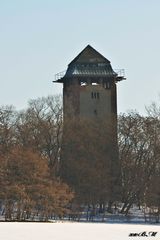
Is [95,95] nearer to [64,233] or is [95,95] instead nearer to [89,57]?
[89,57]

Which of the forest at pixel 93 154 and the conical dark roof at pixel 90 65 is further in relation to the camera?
the conical dark roof at pixel 90 65

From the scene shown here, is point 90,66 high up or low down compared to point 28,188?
up

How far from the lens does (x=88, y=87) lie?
317 feet

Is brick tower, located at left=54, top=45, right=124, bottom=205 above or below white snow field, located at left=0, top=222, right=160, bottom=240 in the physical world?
above

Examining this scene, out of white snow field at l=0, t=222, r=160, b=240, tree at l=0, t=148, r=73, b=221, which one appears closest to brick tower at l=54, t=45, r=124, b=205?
tree at l=0, t=148, r=73, b=221

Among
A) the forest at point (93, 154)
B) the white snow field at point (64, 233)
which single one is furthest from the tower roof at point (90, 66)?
the white snow field at point (64, 233)

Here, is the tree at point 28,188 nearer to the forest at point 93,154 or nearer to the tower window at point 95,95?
the forest at point 93,154

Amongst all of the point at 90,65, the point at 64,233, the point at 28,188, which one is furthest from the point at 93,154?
the point at 64,233

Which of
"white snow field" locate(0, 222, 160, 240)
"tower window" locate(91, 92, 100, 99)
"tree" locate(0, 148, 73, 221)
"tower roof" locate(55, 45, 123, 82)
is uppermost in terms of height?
"tower roof" locate(55, 45, 123, 82)

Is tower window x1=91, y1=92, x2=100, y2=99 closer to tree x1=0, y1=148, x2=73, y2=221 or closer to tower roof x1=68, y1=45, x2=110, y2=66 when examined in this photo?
tower roof x1=68, y1=45, x2=110, y2=66

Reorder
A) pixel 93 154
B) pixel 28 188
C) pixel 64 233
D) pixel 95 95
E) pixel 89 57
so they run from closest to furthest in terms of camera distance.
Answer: pixel 64 233, pixel 28 188, pixel 93 154, pixel 95 95, pixel 89 57

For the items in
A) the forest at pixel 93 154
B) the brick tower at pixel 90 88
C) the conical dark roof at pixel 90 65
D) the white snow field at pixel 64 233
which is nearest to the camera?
the white snow field at pixel 64 233

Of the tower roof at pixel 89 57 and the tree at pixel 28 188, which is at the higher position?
the tower roof at pixel 89 57

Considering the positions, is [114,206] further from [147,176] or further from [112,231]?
[112,231]
